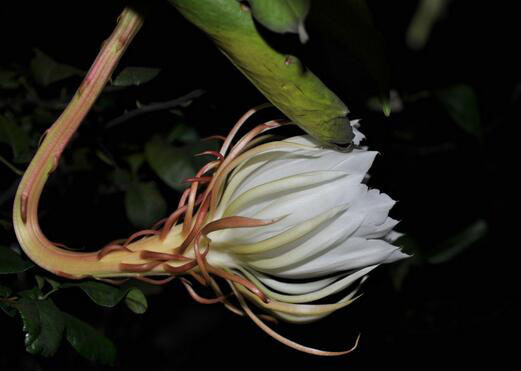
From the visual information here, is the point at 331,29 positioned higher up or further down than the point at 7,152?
higher up

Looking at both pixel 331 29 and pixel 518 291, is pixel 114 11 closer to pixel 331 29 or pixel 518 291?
pixel 331 29

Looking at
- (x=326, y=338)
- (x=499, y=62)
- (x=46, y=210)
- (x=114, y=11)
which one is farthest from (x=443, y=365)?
(x=114, y=11)

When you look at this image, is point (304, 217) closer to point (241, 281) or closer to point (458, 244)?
point (241, 281)

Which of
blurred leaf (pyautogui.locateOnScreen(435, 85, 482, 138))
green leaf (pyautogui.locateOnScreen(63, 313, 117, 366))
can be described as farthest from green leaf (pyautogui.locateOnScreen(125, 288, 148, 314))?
blurred leaf (pyautogui.locateOnScreen(435, 85, 482, 138))

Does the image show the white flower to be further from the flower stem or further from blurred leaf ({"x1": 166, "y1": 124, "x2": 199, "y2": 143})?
blurred leaf ({"x1": 166, "y1": 124, "x2": 199, "y2": 143})

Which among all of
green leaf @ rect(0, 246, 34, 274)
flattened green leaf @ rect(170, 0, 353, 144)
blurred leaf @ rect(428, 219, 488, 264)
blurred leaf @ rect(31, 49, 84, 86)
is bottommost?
blurred leaf @ rect(428, 219, 488, 264)


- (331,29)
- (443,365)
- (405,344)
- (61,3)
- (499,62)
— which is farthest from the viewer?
(443,365)

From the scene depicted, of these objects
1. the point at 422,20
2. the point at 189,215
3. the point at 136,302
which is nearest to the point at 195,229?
the point at 189,215
